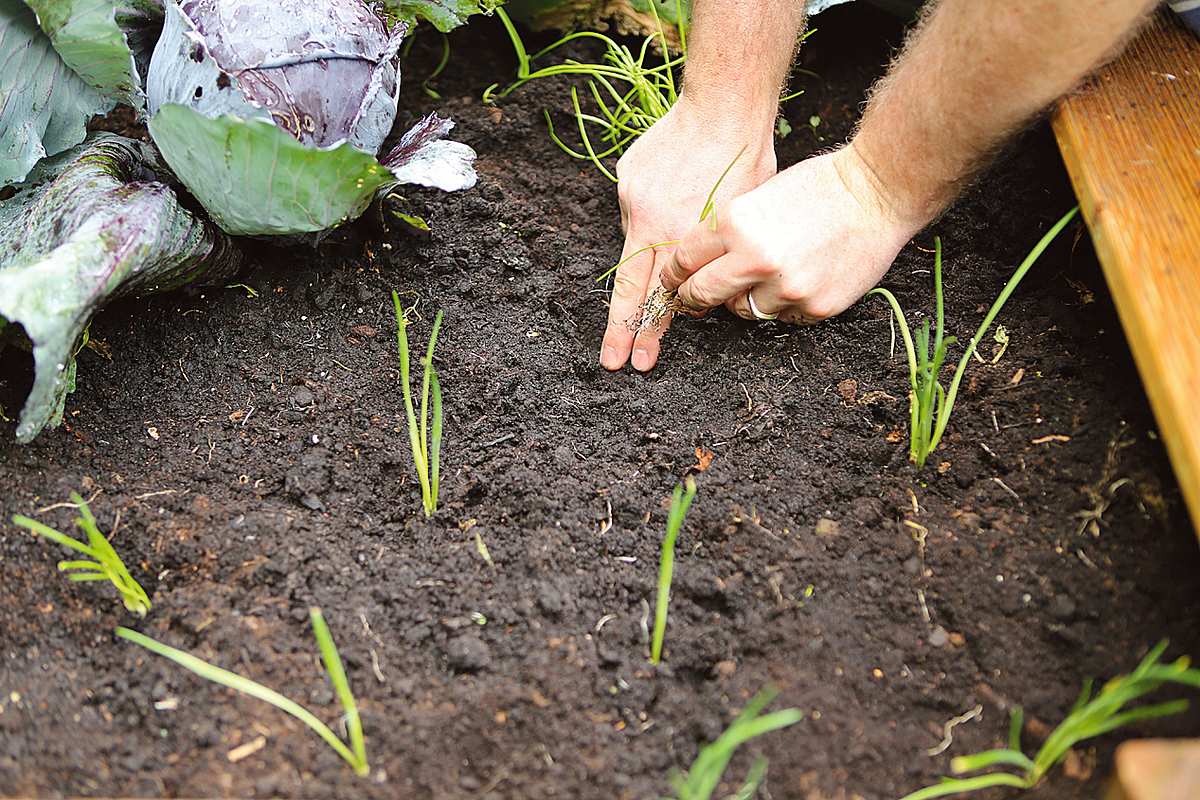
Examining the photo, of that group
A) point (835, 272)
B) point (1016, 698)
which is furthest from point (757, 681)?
point (835, 272)

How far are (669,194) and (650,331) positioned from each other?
24 centimetres

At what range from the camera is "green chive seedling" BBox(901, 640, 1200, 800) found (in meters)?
1.06

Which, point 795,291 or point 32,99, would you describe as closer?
point 795,291

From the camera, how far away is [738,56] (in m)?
1.70

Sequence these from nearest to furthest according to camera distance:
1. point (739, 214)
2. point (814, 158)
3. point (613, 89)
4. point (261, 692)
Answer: point (261, 692) < point (739, 214) < point (814, 158) < point (613, 89)

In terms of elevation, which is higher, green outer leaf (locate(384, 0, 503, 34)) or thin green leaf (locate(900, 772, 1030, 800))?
green outer leaf (locate(384, 0, 503, 34))

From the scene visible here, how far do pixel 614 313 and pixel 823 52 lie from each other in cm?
91

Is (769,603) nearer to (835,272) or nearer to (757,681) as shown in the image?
(757,681)

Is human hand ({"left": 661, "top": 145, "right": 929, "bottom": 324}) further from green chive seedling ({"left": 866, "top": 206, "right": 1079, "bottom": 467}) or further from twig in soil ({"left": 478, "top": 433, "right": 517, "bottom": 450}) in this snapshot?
→ twig in soil ({"left": 478, "top": 433, "right": 517, "bottom": 450})

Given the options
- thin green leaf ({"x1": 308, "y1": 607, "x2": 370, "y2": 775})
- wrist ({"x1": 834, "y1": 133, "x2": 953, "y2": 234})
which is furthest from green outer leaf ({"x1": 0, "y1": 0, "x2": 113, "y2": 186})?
wrist ({"x1": 834, "y1": 133, "x2": 953, "y2": 234})

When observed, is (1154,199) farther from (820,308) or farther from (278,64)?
(278,64)

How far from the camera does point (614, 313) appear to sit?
170cm

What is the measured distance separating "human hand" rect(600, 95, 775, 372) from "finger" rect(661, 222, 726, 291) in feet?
0.16

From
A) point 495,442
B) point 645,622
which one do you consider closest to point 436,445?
point 495,442
